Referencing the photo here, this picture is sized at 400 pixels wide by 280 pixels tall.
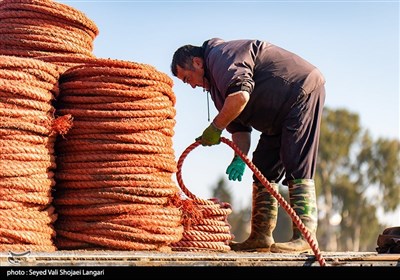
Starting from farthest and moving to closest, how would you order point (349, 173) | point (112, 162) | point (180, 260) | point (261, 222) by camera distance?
point (349, 173) < point (261, 222) < point (112, 162) < point (180, 260)

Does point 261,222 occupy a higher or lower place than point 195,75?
lower

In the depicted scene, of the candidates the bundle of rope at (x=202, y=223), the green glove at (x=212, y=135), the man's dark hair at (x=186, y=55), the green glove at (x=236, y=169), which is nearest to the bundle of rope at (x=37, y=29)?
the man's dark hair at (x=186, y=55)

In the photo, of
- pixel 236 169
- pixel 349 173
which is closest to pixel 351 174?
pixel 349 173

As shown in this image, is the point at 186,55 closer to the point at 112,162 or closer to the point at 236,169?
the point at 236,169

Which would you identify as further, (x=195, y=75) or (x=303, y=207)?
(x=195, y=75)

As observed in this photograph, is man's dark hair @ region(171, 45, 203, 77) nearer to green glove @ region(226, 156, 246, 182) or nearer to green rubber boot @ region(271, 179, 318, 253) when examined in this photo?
green glove @ region(226, 156, 246, 182)

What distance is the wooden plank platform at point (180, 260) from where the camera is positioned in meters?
3.29

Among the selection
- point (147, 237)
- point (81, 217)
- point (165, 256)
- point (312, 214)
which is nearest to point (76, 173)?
point (81, 217)

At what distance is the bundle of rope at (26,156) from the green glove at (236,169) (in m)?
1.70

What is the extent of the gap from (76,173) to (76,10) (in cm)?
117

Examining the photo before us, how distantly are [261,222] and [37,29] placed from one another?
6.98 feet

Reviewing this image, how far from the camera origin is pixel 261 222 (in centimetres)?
550

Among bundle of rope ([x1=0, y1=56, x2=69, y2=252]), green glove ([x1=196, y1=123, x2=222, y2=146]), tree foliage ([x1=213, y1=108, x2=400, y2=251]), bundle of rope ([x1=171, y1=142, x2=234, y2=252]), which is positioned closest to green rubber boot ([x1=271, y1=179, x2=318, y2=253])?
bundle of rope ([x1=171, y1=142, x2=234, y2=252])

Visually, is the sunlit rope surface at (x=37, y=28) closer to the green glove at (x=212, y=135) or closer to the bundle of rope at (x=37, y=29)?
the bundle of rope at (x=37, y=29)
